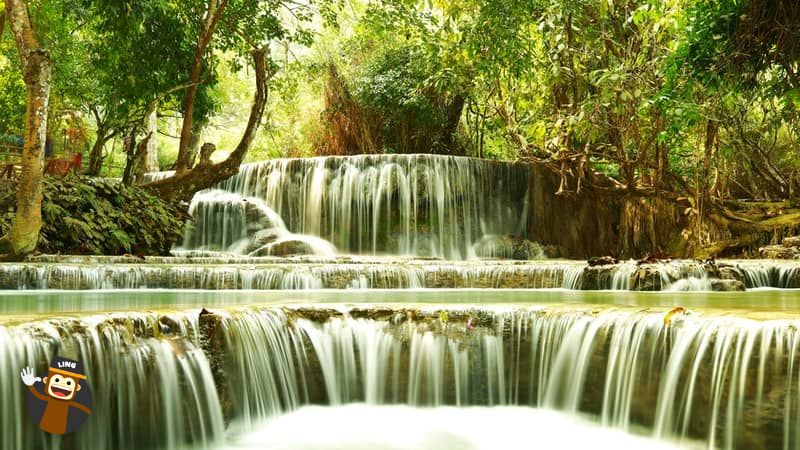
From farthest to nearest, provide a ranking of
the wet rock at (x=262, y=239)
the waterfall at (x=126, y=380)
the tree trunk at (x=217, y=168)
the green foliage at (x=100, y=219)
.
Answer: the wet rock at (x=262, y=239) < the tree trunk at (x=217, y=168) < the green foliage at (x=100, y=219) < the waterfall at (x=126, y=380)

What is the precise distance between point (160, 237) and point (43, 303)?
25.2 feet

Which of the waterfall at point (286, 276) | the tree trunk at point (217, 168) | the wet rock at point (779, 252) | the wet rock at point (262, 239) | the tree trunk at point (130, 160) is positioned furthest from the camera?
the wet rock at point (262, 239)

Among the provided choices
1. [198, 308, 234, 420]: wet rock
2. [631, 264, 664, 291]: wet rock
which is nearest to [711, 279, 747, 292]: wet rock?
[631, 264, 664, 291]: wet rock

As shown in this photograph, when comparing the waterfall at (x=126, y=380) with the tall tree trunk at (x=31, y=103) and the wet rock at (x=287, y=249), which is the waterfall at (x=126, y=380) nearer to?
the tall tree trunk at (x=31, y=103)

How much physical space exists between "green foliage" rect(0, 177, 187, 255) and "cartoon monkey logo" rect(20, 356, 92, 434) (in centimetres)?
795

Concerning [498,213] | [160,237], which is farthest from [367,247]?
[160,237]

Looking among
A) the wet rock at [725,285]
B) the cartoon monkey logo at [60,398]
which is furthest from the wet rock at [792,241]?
the cartoon monkey logo at [60,398]

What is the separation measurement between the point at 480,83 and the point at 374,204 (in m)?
3.76

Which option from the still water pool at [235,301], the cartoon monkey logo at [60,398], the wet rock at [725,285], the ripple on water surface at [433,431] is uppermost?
the wet rock at [725,285]

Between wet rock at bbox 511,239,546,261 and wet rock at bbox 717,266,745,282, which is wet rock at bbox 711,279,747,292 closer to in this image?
wet rock at bbox 717,266,745,282

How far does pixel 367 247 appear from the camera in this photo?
51.7 ft

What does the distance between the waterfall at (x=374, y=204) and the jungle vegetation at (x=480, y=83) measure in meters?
1.48

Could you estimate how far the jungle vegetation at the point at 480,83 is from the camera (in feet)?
28.5

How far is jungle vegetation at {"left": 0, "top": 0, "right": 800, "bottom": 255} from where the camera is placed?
8688 mm
